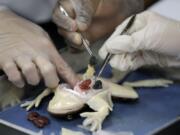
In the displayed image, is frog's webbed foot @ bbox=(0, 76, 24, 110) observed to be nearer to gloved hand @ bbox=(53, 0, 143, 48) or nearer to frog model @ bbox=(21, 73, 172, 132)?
frog model @ bbox=(21, 73, 172, 132)

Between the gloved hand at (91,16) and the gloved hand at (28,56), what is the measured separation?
0.26 feet

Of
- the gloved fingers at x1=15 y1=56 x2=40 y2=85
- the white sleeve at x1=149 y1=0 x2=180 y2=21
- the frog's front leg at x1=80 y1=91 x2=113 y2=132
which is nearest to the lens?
the frog's front leg at x1=80 y1=91 x2=113 y2=132

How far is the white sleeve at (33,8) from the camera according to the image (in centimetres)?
98

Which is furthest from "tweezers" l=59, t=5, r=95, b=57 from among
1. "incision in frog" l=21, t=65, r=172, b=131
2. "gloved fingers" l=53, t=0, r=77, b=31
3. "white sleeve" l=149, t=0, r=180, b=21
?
"white sleeve" l=149, t=0, r=180, b=21

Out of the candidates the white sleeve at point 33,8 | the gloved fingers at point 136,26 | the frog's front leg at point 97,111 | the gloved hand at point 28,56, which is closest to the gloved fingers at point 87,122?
the frog's front leg at point 97,111

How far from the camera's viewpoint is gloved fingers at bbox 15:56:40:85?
83 cm

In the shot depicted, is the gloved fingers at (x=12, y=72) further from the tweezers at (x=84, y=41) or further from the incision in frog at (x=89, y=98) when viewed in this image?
the tweezers at (x=84, y=41)

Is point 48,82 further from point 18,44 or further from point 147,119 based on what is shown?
point 147,119

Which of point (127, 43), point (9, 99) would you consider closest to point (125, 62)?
point (127, 43)

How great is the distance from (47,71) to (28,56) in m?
0.06

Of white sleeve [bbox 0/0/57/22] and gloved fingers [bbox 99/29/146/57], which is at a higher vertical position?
white sleeve [bbox 0/0/57/22]

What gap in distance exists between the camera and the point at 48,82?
84cm

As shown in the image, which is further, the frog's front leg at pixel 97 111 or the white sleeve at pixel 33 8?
the white sleeve at pixel 33 8

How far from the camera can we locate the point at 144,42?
0.85 meters
